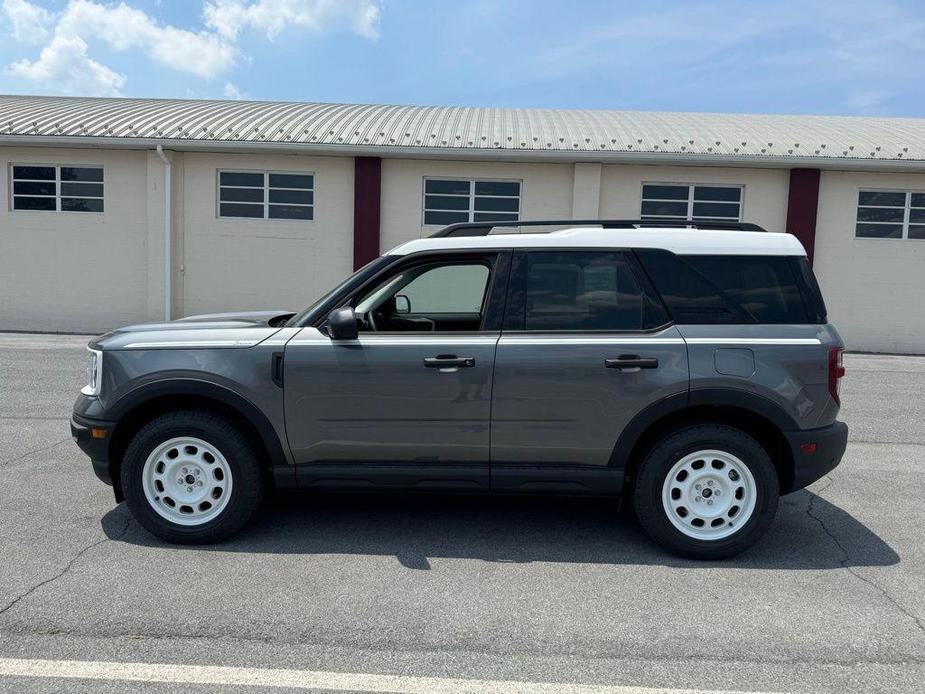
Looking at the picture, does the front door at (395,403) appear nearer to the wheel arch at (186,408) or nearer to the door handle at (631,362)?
the wheel arch at (186,408)

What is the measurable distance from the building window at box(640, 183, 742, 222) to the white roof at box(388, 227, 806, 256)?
1223cm

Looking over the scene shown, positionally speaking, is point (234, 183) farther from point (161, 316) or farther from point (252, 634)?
point (252, 634)

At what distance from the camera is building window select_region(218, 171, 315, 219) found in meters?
16.5

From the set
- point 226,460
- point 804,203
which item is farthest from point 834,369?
point 804,203

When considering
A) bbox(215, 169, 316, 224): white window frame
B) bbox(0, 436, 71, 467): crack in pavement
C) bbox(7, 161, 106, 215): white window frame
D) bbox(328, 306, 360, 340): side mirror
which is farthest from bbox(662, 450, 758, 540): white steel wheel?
bbox(7, 161, 106, 215): white window frame

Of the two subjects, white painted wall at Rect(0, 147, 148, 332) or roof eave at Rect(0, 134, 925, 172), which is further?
white painted wall at Rect(0, 147, 148, 332)

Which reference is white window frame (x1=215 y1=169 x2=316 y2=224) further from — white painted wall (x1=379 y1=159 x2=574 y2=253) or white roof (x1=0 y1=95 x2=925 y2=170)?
white painted wall (x1=379 y1=159 x2=574 y2=253)

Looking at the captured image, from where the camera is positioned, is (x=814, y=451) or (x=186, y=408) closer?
(x=814, y=451)

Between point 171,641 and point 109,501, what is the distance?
2.25 meters

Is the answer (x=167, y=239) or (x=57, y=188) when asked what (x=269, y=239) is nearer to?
(x=167, y=239)

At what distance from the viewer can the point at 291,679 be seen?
9.93 ft

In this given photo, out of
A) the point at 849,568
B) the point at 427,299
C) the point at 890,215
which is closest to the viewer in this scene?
the point at 849,568

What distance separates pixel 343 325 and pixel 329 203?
12.7 metres

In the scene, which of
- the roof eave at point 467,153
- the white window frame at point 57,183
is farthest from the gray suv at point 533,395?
the white window frame at point 57,183
